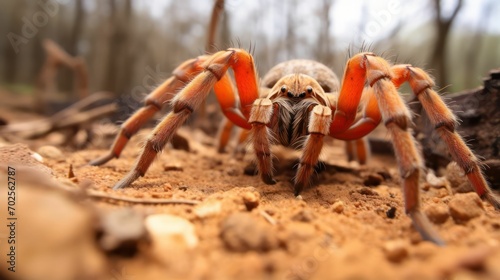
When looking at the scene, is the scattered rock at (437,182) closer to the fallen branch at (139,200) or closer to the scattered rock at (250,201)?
the scattered rock at (250,201)

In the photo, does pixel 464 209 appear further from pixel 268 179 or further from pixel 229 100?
pixel 229 100

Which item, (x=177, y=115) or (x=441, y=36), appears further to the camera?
(x=441, y=36)

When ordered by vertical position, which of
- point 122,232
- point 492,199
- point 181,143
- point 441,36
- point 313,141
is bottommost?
point 181,143

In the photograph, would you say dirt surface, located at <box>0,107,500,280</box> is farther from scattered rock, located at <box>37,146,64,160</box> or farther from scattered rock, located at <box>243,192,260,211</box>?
scattered rock, located at <box>37,146,64,160</box>

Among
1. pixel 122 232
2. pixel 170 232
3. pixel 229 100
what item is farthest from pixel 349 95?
pixel 122 232

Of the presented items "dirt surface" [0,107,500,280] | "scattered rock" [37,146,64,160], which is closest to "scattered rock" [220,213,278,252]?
"dirt surface" [0,107,500,280]

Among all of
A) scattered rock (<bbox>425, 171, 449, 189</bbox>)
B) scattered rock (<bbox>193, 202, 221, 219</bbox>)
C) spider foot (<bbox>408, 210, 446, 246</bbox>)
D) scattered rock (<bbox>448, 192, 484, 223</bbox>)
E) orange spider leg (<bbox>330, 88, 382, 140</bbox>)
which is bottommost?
scattered rock (<bbox>425, 171, 449, 189</bbox>)
